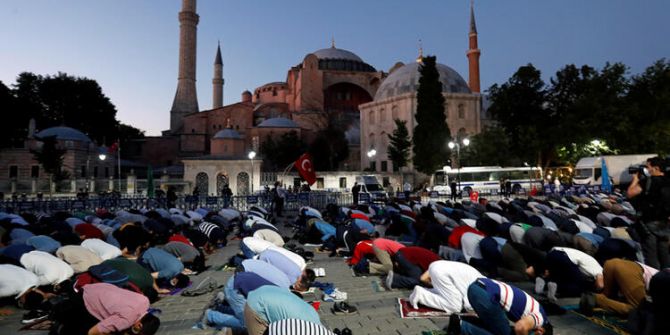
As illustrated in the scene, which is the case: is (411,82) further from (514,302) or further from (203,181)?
(514,302)

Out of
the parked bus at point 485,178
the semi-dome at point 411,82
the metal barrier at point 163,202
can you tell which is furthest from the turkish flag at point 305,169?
the semi-dome at point 411,82

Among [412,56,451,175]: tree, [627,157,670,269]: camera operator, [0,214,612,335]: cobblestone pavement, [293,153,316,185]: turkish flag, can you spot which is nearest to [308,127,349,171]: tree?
[412,56,451,175]: tree

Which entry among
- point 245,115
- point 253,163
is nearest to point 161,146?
point 245,115

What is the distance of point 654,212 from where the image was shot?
5305 millimetres

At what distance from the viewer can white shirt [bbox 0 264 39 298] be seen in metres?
4.97

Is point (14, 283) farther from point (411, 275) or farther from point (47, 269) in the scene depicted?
point (411, 275)

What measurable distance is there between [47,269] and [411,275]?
5.15 m

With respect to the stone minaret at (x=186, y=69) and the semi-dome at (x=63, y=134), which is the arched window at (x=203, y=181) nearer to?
the semi-dome at (x=63, y=134)

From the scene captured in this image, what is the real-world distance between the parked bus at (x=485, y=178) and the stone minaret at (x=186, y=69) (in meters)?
33.4

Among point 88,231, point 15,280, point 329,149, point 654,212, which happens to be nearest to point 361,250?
point 654,212

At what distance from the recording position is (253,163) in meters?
27.8

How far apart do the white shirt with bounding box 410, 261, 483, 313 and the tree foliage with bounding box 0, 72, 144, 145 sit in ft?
150

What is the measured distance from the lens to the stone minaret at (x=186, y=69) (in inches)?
1754

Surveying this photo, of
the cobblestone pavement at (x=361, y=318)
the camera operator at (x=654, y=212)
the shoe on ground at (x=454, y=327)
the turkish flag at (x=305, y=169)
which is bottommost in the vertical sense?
the cobblestone pavement at (x=361, y=318)
